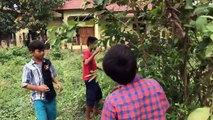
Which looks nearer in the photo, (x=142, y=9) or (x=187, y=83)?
(x=187, y=83)

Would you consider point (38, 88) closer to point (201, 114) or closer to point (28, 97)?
point (201, 114)

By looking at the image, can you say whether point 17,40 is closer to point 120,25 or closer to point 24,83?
point 24,83

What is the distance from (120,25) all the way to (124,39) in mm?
140

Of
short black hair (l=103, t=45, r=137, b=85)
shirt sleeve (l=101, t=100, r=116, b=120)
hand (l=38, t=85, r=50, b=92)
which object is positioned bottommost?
hand (l=38, t=85, r=50, b=92)

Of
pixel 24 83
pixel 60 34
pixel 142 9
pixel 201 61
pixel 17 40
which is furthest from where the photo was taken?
pixel 17 40

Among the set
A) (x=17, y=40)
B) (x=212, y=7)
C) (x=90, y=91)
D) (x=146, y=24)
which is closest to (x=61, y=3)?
(x=17, y=40)

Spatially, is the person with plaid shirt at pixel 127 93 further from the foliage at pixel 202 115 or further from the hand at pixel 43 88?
the hand at pixel 43 88

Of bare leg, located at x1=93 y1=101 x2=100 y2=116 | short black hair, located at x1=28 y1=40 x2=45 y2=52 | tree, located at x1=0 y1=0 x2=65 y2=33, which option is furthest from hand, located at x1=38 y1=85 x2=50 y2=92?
tree, located at x1=0 y1=0 x2=65 y2=33

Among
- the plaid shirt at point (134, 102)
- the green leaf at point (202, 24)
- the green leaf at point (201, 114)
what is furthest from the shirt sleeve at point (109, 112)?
the green leaf at point (202, 24)

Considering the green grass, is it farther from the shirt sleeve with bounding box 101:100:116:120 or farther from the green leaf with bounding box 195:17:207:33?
the green leaf with bounding box 195:17:207:33

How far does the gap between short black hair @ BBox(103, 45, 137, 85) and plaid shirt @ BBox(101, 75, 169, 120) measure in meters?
0.06

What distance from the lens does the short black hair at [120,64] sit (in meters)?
1.84

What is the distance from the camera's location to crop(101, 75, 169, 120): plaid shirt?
1865 millimetres

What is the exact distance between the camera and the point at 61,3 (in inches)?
740
